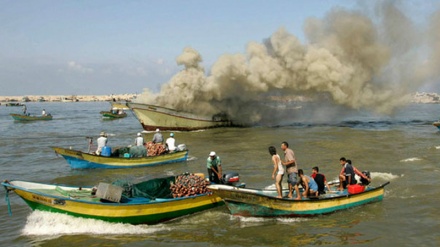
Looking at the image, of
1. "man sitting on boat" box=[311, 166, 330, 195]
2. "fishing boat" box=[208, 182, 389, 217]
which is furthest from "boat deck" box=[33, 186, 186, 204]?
"man sitting on boat" box=[311, 166, 330, 195]

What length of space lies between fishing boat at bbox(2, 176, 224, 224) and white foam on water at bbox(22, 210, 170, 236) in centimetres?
15

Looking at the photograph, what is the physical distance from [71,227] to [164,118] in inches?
1179

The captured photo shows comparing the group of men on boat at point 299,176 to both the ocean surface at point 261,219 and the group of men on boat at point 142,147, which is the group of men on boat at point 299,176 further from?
the group of men on boat at point 142,147

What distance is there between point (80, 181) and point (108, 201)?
26.2 feet

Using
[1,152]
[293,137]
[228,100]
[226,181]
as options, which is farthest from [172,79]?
[226,181]

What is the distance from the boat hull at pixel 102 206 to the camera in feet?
38.4

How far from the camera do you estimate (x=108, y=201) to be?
39.8ft

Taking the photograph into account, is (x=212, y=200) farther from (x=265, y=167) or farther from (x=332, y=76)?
(x=332, y=76)

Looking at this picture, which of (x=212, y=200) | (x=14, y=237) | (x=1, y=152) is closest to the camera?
(x=14, y=237)

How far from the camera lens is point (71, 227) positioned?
469 inches

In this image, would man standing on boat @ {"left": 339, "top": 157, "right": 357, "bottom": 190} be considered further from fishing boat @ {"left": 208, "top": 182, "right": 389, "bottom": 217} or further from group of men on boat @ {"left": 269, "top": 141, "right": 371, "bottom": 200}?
fishing boat @ {"left": 208, "top": 182, "right": 389, "bottom": 217}

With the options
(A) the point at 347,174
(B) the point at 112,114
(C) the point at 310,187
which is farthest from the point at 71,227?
(B) the point at 112,114

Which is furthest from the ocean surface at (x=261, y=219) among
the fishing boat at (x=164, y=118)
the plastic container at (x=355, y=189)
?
the fishing boat at (x=164, y=118)

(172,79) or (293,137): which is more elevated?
(172,79)
